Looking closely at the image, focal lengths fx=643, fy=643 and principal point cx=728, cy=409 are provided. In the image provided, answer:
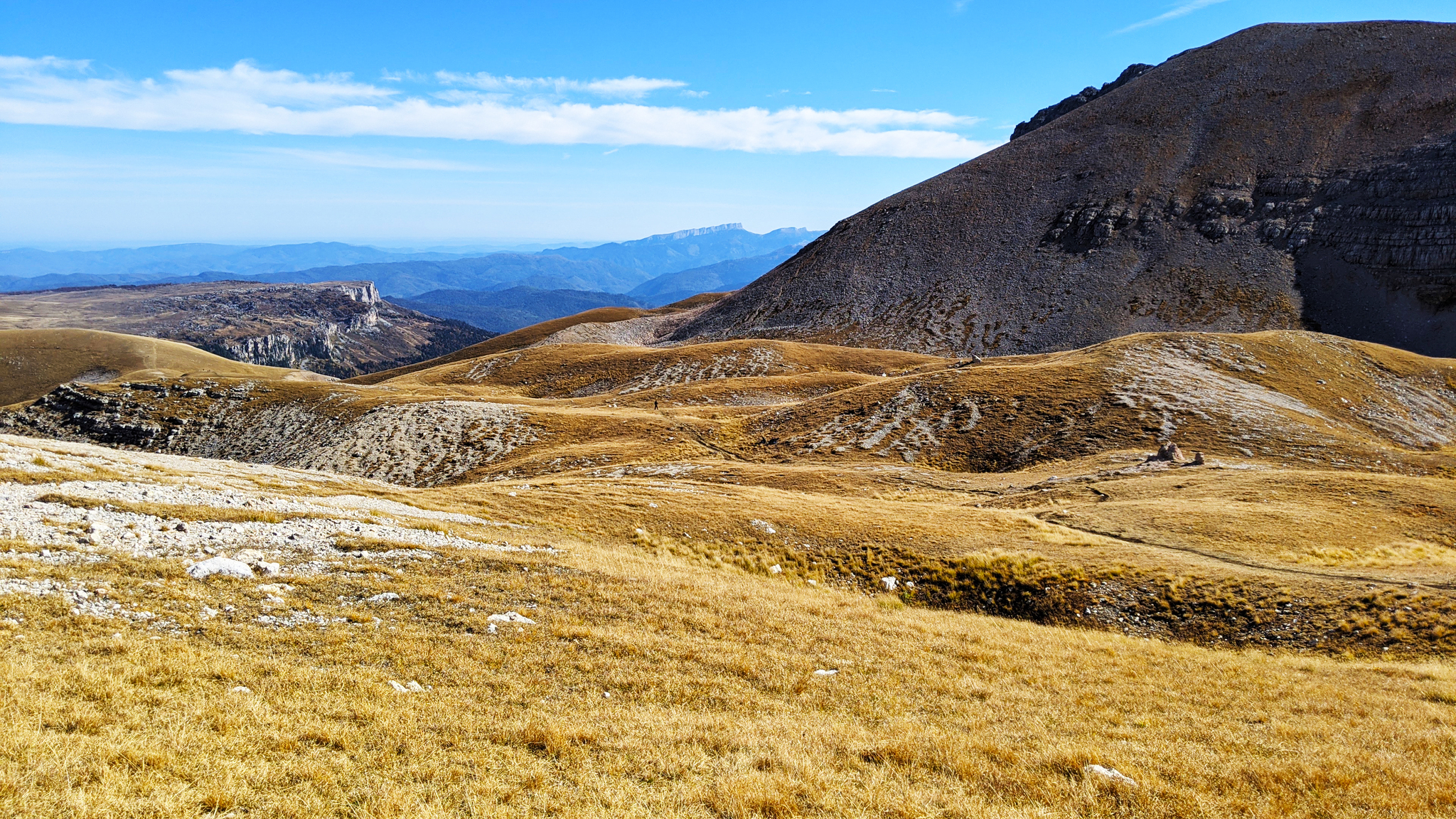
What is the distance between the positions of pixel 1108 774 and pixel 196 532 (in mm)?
23409

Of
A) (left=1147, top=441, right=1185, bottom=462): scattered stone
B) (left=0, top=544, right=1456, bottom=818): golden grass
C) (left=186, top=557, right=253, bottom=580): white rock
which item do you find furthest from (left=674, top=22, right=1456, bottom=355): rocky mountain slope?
(left=186, top=557, right=253, bottom=580): white rock

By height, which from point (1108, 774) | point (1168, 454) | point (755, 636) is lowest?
point (755, 636)

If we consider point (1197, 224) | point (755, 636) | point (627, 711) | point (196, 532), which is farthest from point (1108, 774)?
point (1197, 224)

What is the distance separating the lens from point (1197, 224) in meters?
133

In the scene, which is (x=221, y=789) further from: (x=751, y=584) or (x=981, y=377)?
(x=981, y=377)

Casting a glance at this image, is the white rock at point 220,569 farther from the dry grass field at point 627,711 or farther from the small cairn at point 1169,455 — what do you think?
the small cairn at point 1169,455

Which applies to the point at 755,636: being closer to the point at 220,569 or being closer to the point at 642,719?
the point at 642,719

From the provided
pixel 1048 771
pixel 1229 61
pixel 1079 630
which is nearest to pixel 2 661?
pixel 1048 771

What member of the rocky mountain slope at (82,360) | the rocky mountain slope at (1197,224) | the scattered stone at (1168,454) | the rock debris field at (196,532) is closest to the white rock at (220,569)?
the rock debris field at (196,532)

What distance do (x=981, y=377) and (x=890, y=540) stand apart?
34.3 meters

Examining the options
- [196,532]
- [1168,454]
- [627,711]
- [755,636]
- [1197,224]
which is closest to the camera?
[627,711]

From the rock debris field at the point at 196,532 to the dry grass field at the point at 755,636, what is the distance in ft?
0.47

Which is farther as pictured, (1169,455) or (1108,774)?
(1169,455)

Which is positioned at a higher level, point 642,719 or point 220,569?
point 220,569
